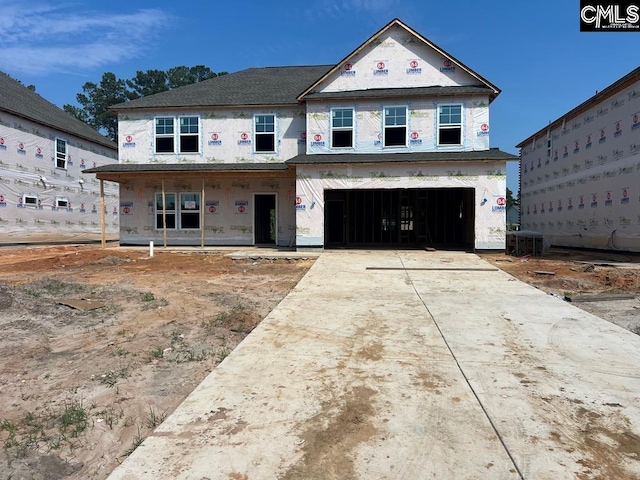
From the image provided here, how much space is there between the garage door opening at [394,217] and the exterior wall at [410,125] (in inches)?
156

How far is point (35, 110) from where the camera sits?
22.7m

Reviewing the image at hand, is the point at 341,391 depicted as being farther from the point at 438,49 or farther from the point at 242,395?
the point at 438,49

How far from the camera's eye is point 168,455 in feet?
8.19

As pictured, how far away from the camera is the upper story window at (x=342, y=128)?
615 inches

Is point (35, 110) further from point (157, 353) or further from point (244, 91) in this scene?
point (157, 353)

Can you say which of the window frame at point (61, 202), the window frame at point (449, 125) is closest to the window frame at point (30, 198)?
the window frame at point (61, 202)

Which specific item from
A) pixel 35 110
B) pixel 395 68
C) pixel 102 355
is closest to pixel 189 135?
pixel 395 68

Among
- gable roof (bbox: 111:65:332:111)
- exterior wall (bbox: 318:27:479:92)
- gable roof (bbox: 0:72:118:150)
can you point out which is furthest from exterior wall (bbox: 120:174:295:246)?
gable roof (bbox: 0:72:118:150)

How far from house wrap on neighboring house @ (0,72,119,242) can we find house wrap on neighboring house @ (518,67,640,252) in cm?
2600

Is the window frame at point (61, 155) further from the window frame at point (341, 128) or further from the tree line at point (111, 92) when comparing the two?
the tree line at point (111, 92)

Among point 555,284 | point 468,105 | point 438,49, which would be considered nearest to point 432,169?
point 468,105

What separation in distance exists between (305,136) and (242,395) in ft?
49.2

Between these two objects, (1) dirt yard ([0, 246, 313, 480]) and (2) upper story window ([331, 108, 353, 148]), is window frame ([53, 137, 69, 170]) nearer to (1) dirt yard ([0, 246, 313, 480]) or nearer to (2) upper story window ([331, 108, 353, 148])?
(1) dirt yard ([0, 246, 313, 480])

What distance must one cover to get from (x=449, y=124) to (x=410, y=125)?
4.91ft
